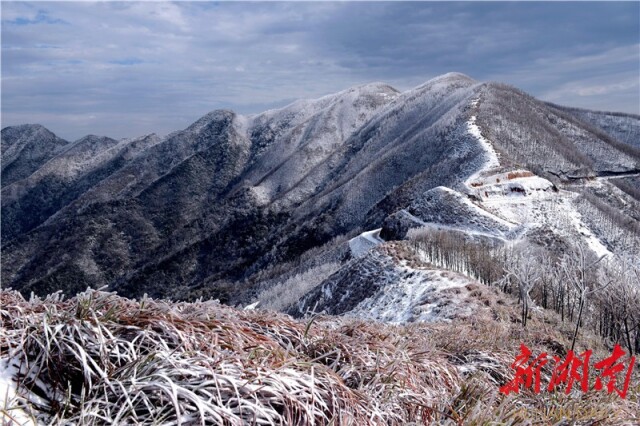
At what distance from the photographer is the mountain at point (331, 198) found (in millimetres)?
35062

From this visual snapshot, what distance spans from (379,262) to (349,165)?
236ft

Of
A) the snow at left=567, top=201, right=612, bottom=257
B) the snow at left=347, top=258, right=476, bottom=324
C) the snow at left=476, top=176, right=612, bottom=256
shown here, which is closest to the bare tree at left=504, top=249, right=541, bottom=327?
the snow at left=347, top=258, right=476, bottom=324

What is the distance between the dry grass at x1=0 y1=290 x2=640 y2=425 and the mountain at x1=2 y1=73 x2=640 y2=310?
13558 millimetres

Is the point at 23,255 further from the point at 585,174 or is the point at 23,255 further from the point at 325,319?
the point at 325,319

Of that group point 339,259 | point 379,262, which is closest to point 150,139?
point 339,259

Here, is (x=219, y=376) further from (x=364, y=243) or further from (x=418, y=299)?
(x=364, y=243)

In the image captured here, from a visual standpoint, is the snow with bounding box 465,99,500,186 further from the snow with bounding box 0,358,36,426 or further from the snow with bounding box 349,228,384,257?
the snow with bounding box 0,358,36,426

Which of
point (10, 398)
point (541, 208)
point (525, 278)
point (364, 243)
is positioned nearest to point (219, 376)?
point (10, 398)

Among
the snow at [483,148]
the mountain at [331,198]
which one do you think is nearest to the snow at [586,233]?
the mountain at [331,198]

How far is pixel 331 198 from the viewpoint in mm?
71625

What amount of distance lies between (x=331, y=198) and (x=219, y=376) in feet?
228

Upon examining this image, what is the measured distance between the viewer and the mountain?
35.1 metres

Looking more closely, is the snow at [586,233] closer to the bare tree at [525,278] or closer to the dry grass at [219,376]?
the bare tree at [525,278]

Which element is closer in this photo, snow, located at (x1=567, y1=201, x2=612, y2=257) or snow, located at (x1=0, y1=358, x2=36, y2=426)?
snow, located at (x1=0, y1=358, x2=36, y2=426)
